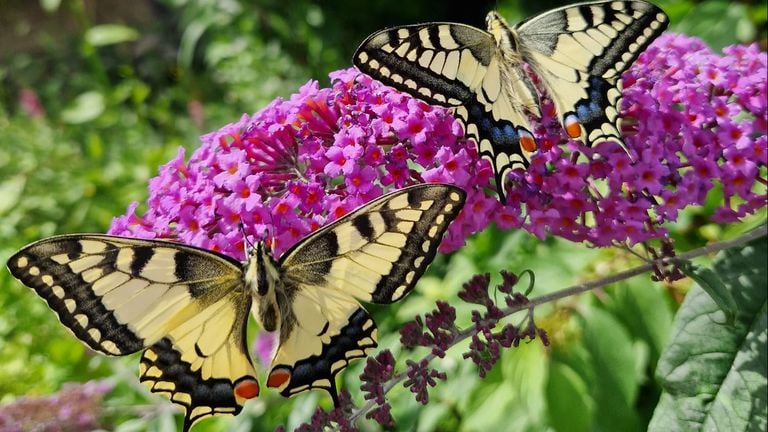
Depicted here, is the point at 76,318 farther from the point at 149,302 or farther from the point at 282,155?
the point at 282,155

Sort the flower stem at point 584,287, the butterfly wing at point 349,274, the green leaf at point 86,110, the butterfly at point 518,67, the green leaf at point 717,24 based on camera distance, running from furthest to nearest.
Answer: the green leaf at point 86,110 < the green leaf at point 717,24 < the flower stem at point 584,287 < the butterfly at point 518,67 < the butterfly wing at point 349,274

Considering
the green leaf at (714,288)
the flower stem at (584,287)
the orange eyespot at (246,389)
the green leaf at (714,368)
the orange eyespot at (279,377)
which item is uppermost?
the orange eyespot at (246,389)

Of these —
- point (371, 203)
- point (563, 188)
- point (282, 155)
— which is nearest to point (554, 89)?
point (563, 188)

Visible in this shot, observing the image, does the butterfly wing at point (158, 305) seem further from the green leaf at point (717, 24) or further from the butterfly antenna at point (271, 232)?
the green leaf at point (717, 24)

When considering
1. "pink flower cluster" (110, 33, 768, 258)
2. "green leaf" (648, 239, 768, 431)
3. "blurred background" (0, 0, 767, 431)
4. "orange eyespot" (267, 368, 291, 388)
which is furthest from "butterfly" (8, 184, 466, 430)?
"green leaf" (648, 239, 768, 431)

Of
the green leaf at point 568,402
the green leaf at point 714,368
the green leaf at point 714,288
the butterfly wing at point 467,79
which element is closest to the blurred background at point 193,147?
the green leaf at point 568,402

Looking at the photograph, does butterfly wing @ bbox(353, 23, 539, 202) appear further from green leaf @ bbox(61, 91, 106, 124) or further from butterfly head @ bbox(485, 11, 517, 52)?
green leaf @ bbox(61, 91, 106, 124)
